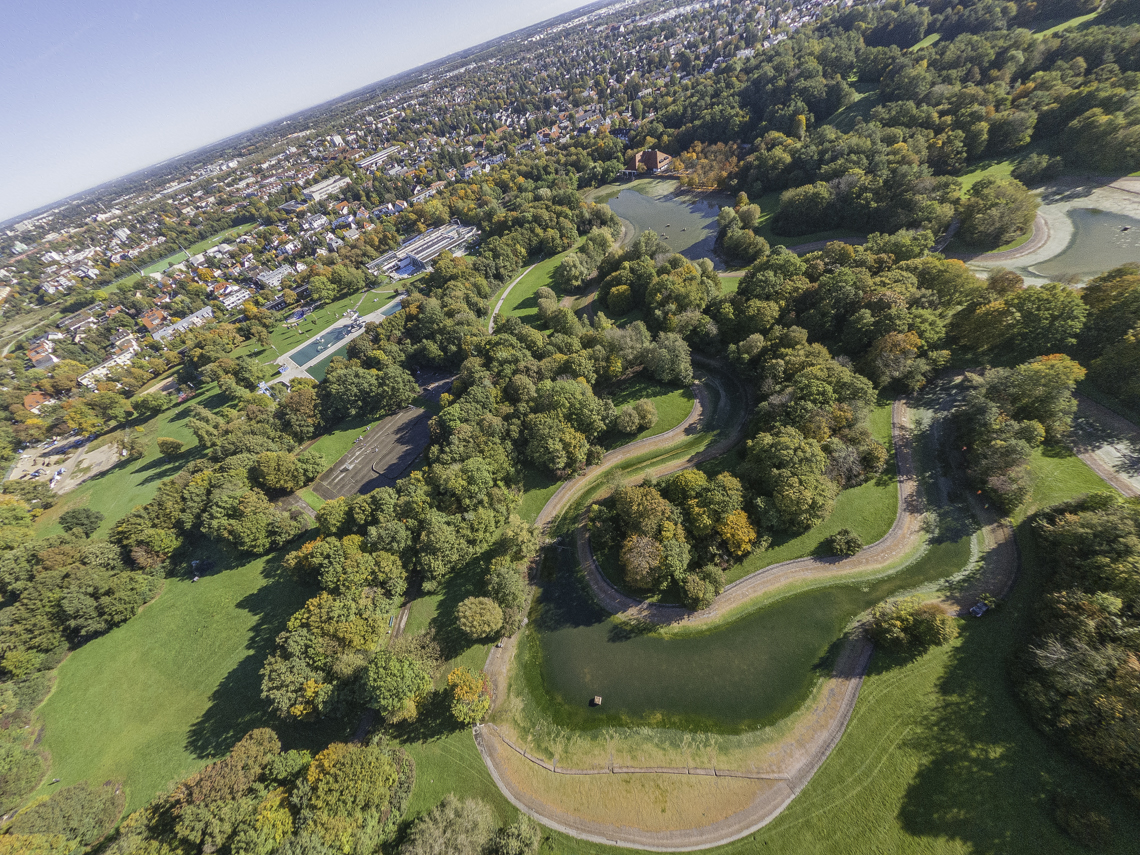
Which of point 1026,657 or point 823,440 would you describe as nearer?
point 1026,657

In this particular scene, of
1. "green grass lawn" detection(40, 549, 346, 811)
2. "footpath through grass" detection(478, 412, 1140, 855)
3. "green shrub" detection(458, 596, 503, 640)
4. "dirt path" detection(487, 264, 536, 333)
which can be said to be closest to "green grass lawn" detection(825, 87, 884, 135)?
"dirt path" detection(487, 264, 536, 333)

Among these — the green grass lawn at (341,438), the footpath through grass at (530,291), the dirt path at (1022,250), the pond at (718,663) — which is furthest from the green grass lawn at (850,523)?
the footpath through grass at (530,291)

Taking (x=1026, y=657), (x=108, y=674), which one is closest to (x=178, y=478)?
(x=108, y=674)

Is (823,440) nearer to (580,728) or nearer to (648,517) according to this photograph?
(648,517)

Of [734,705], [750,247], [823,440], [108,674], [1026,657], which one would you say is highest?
[750,247]

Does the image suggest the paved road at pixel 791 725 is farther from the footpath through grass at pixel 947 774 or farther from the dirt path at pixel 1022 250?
the dirt path at pixel 1022 250

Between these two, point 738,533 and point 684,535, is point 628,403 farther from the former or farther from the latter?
point 738,533

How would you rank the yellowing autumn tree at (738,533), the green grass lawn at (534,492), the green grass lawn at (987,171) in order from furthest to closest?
the green grass lawn at (987,171) < the green grass lawn at (534,492) < the yellowing autumn tree at (738,533)

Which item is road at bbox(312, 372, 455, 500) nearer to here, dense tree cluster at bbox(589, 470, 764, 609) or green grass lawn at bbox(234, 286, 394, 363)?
dense tree cluster at bbox(589, 470, 764, 609)
